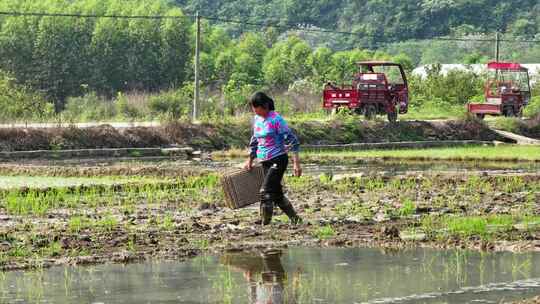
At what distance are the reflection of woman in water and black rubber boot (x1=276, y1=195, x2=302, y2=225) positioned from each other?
248cm

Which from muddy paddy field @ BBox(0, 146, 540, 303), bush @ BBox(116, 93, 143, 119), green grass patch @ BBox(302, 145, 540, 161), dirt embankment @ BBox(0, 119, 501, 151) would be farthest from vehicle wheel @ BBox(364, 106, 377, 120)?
muddy paddy field @ BBox(0, 146, 540, 303)

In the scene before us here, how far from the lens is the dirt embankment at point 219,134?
36156 millimetres

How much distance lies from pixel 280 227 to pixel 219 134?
2430 centimetres

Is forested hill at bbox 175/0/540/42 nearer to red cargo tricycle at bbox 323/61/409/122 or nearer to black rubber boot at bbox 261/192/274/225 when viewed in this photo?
red cargo tricycle at bbox 323/61/409/122

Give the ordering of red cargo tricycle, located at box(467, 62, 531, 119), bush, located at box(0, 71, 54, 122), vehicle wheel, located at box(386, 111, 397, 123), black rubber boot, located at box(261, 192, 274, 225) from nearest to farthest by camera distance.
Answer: black rubber boot, located at box(261, 192, 274, 225), vehicle wheel, located at box(386, 111, 397, 123), bush, located at box(0, 71, 54, 122), red cargo tricycle, located at box(467, 62, 531, 119)

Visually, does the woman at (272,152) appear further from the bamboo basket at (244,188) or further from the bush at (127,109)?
the bush at (127,109)

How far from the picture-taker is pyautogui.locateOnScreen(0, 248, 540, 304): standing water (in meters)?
10.9

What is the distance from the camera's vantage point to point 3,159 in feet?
108

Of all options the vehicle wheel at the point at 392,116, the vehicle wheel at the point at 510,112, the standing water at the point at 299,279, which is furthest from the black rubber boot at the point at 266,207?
the vehicle wheel at the point at 510,112

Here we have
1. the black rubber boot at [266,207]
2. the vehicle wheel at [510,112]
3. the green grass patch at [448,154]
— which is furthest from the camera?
the vehicle wheel at [510,112]

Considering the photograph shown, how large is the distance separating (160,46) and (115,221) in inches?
2734

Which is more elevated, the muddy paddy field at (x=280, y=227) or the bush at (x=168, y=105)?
the bush at (x=168, y=105)

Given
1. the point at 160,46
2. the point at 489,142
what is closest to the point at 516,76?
the point at 489,142

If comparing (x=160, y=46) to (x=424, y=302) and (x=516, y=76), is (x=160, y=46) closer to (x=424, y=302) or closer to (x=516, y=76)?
(x=516, y=76)
